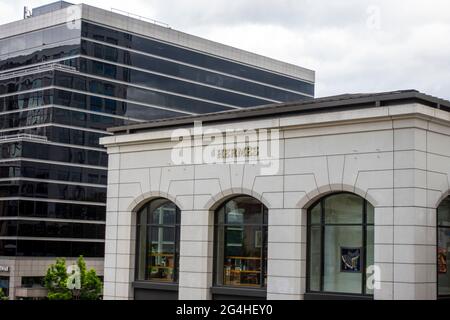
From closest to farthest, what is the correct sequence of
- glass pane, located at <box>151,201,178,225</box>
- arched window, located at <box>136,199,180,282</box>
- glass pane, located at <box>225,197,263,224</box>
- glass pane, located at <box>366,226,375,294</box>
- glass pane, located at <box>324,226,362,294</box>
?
glass pane, located at <box>366,226,375,294</box>
glass pane, located at <box>324,226,362,294</box>
glass pane, located at <box>225,197,263,224</box>
arched window, located at <box>136,199,180,282</box>
glass pane, located at <box>151,201,178,225</box>

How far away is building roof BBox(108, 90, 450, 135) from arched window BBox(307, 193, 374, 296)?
2.73 meters

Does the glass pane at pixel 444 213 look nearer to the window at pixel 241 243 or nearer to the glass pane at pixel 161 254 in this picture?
the window at pixel 241 243

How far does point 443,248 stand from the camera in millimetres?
23375

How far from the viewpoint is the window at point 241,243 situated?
25.6 m

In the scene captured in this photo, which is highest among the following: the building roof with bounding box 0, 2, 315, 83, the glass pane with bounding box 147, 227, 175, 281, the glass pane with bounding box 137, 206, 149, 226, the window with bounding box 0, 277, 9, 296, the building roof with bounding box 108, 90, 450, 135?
the building roof with bounding box 0, 2, 315, 83

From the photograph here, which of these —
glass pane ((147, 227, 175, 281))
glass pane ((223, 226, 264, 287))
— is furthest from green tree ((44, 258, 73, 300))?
glass pane ((223, 226, 264, 287))

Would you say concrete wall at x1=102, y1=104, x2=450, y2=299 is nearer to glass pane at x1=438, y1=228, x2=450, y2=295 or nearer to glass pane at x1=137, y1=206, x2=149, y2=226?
glass pane at x1=137, y1=206, x2=149, y2=226

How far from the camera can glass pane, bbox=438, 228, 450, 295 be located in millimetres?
23047

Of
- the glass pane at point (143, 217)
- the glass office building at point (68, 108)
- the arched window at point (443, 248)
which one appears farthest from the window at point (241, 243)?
the glass office building at point (68, 108)

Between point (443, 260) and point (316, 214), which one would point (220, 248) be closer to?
point (316, 214)

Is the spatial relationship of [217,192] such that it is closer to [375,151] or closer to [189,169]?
[189,169]

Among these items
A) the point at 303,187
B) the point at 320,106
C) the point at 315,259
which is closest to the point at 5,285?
the point at 315,259

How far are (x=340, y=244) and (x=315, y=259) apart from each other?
1.00 m

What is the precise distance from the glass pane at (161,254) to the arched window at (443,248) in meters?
9.37
